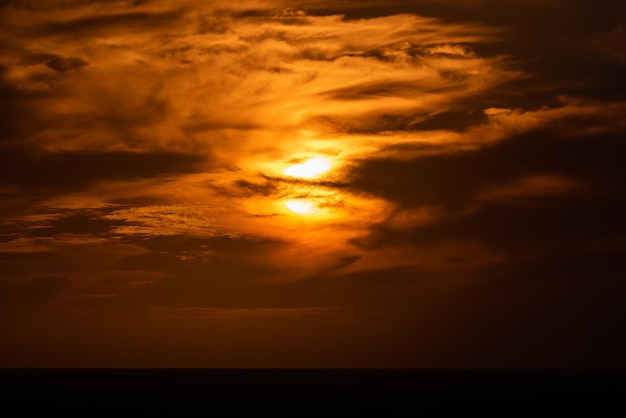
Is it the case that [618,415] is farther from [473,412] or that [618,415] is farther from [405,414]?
[405,414]

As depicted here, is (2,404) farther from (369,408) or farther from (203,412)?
(369,408)

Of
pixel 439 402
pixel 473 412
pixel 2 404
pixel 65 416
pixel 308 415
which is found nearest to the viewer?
pixel 65 416

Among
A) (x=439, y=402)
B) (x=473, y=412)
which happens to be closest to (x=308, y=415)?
(x=473, y=412)

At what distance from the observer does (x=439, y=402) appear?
116188 millimetres

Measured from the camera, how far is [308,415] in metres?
87.6

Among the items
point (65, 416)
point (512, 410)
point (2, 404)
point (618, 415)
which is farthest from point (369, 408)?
point (2, 404)

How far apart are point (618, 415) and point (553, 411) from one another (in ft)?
37.8

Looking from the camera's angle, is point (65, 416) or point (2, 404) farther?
point (2, 404)

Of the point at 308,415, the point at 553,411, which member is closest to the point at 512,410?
the point at 553,411

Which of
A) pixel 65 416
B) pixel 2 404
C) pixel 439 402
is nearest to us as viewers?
pixel 65 416

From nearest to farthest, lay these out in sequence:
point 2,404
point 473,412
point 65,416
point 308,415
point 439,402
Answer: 1. point 65,416
2. point 308,415
3. point 473,412
4. point 2,404
5. point 439,402

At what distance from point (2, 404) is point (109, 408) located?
1493 cm

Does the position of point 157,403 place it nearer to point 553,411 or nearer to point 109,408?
point 109,408

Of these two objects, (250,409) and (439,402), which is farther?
(439,402)
